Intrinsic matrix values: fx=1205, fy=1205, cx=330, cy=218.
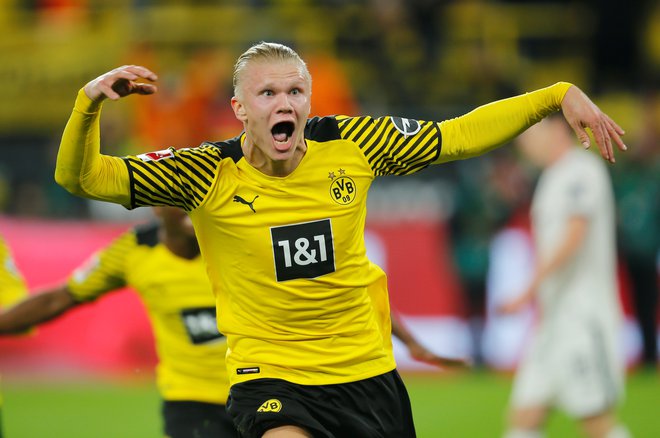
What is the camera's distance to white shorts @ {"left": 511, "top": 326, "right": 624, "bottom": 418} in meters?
7.81

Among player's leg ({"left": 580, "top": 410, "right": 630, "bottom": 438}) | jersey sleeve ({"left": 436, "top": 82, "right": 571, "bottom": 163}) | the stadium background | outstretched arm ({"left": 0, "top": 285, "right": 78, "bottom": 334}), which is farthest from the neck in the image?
the stadium background

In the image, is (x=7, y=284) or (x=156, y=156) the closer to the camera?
(x=156, y=156)

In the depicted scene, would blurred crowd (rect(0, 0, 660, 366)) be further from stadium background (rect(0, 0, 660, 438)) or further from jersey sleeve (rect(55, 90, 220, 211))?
jersey sleeve (rect(55, 90, 220, 211))

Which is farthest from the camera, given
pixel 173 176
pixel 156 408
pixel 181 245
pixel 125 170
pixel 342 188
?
pixel 156 408

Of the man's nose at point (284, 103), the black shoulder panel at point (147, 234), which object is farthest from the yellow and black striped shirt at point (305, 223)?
the black shoulder panel at point (147, 234)

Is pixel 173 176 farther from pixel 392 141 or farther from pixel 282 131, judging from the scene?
pixel 392 141

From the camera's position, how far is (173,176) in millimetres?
4781

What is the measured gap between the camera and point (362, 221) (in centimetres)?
516

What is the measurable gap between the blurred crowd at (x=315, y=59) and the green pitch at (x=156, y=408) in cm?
254

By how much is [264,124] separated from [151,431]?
18.7 ft

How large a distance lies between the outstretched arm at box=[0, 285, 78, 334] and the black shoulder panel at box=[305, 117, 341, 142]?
183 centimetres

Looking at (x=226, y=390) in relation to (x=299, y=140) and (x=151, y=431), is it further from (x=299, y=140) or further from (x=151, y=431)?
(x=151, y=431)

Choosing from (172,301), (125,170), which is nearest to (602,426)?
(172,301)

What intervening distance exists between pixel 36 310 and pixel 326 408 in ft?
6.28
